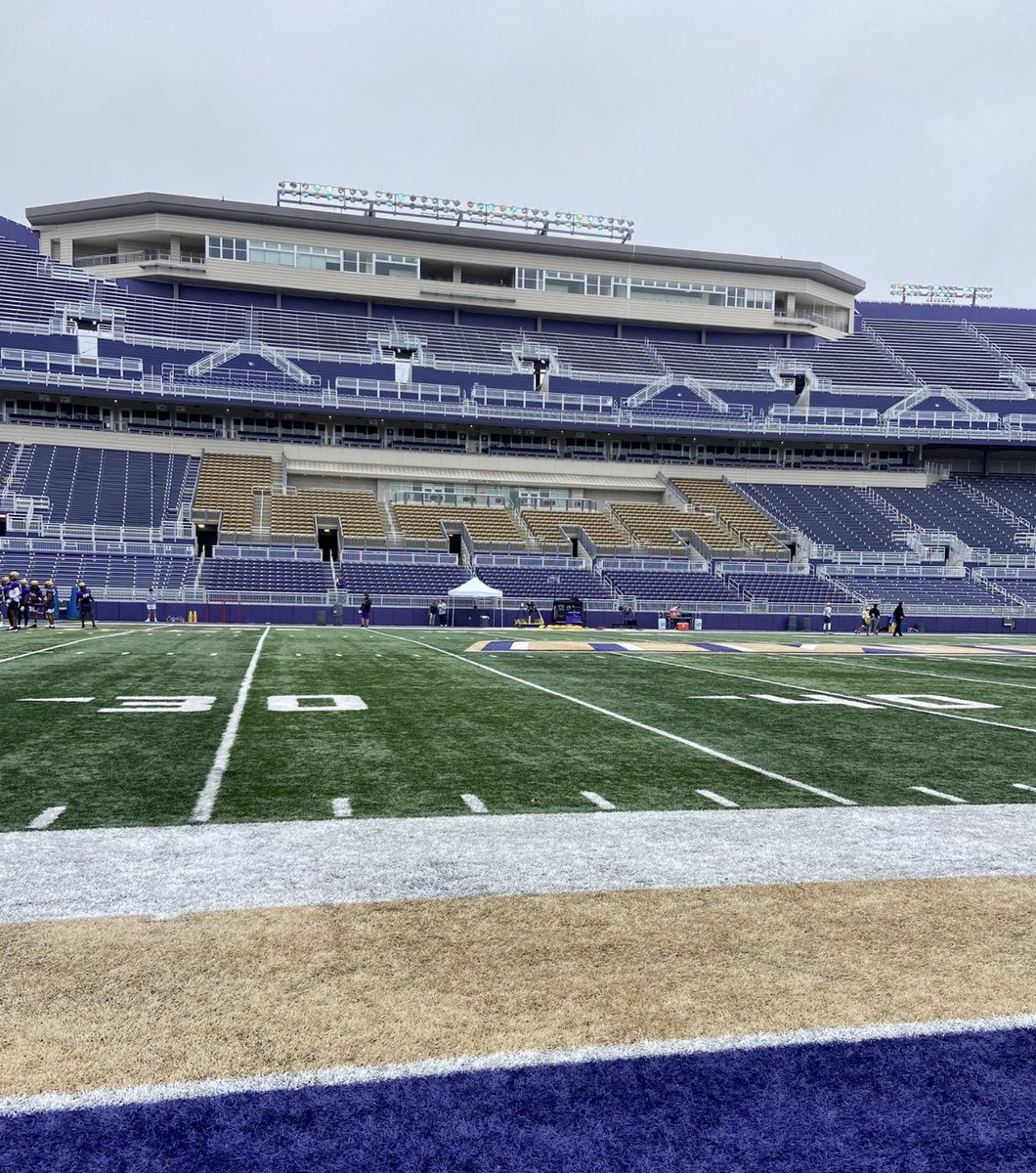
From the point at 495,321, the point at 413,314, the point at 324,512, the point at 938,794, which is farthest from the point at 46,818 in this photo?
the point at 495,321

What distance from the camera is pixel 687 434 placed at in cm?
5600

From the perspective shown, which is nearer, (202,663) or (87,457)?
(202,663)

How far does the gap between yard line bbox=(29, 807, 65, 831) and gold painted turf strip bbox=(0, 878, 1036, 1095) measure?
6.26 feet

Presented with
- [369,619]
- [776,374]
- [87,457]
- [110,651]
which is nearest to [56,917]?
[110,651]

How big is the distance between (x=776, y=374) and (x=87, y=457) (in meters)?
45.8

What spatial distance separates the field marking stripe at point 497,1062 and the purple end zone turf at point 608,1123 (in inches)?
1.5

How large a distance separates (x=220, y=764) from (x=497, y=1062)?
572cm

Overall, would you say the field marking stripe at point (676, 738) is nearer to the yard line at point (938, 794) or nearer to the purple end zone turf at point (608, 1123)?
the yard line at point (938, 794)

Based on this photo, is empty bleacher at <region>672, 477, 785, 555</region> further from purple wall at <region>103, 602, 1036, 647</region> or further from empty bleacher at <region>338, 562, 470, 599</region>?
empty bleacher at <region>338, 562, 470, 599</region>

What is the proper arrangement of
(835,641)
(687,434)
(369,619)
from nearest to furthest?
(835,641)
(369,619)
(687,434)

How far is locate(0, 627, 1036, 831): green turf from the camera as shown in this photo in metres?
7.05

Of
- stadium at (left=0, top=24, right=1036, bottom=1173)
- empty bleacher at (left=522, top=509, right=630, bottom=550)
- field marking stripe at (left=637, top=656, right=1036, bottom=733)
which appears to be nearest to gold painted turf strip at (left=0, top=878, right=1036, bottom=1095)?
stadium at (left=0, top=24, right=1036, bottom=1173)

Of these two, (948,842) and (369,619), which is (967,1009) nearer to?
(948,842)

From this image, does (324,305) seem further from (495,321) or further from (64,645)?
(64,645)
